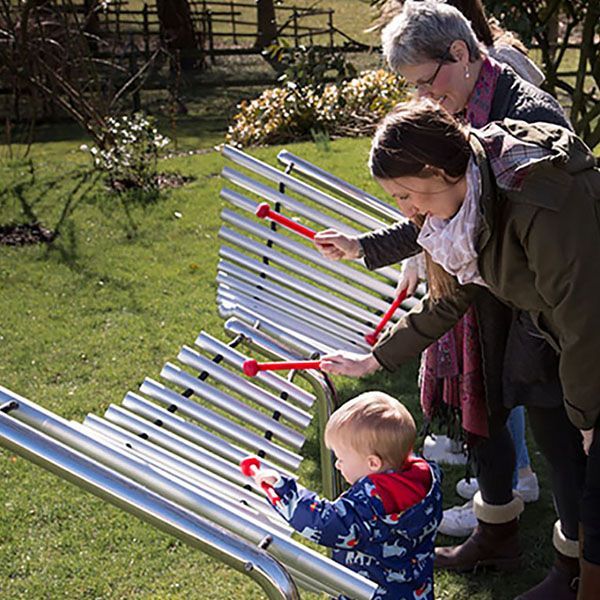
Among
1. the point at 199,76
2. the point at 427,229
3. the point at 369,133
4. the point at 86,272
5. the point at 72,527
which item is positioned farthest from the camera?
the point at 199,76

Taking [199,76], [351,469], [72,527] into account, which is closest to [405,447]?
[351,469]

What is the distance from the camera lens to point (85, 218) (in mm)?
8633

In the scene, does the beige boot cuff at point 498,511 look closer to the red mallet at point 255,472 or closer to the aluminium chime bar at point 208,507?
the red mallet at point 255,472

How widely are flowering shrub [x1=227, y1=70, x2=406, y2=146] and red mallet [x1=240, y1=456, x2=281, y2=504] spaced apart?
27.5 feet

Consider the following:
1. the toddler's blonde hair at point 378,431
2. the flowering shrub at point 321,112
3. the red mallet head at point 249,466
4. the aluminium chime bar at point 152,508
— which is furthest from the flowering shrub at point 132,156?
the aluminium chime bar at point 152,508

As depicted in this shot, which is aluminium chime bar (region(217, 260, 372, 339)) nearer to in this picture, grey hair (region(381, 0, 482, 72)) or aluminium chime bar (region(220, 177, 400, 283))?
aluminium chime bar (region(220, 177, 400, 283))

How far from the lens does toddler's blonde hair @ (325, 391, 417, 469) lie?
2.64 m

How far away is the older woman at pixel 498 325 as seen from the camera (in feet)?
9.83

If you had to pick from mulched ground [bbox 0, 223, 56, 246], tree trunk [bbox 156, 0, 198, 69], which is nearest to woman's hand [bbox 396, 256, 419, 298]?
mulched ground [bbox 0, 223, 56, 246]

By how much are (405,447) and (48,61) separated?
30.7 feet

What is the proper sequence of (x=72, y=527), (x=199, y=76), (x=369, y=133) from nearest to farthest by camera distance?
(x=72, y=527) < (x=369, y=133) < (x=199, y=76)

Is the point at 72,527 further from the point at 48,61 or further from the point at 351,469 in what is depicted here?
the point at 48,61

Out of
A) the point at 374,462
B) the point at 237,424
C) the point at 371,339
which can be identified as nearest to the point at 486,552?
the point at 371,339

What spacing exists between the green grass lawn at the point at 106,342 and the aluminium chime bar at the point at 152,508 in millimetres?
1707
